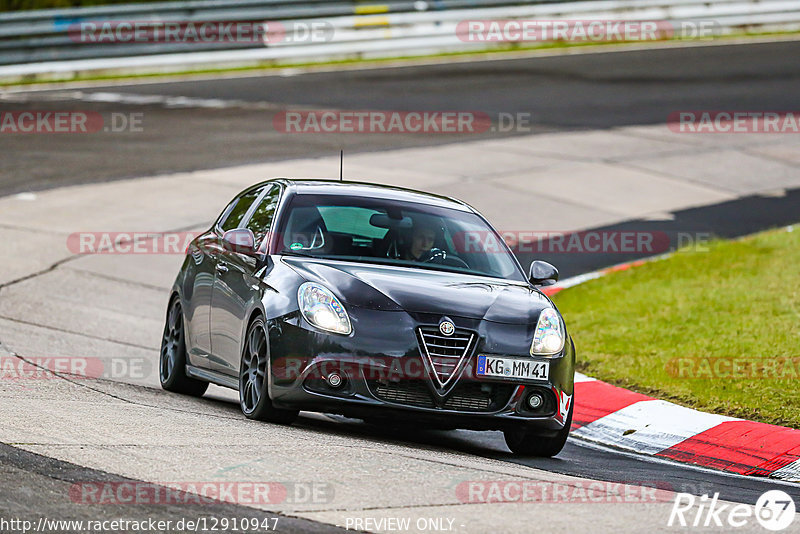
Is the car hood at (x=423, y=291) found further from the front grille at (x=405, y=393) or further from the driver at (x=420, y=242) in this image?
the front grille at (x=405, y=393)

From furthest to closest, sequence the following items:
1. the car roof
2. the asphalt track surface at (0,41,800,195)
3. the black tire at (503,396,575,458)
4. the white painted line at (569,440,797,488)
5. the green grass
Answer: the asphalt track surface at (0,41,800,195), the green grass, the car roof, the black tire at (503,396,575,458), the white painted line at (569,440,797,488)

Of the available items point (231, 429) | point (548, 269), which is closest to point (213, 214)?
point (548, 269)

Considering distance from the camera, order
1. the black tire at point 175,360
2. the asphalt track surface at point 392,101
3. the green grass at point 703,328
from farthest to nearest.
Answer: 1. the asphalt track surface at point 392,101
2. the black tire at point 175,360
3. the green grass at point 703,328

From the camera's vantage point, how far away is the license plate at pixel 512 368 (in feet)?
25.3

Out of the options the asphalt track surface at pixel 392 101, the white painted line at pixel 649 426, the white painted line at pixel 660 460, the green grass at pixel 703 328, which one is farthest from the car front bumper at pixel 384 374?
the asphalt track surface at pixel 392 101

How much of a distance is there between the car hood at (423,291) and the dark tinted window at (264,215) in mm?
663

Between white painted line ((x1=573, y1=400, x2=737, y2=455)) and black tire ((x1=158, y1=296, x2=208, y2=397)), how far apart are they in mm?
2770

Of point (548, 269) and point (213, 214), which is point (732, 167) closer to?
point (213, 214)

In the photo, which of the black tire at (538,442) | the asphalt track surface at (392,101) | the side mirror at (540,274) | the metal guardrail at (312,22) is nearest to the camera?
the black tire at (538,442)

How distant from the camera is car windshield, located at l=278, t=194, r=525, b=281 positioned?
865 centimetres

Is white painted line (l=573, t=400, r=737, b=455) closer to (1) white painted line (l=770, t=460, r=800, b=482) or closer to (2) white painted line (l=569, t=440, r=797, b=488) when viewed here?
(2) white painted line (l=569, t=440, r=797, b=488)

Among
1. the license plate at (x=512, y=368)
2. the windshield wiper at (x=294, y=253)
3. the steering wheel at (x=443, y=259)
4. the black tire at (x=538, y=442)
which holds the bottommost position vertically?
the black tire at (x=538, y=442)

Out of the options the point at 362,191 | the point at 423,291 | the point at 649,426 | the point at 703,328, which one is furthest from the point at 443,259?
the point at 703,328

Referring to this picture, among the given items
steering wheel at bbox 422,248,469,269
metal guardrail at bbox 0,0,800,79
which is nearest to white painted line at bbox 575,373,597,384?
steering wheel at bbox 422,248,469,269
